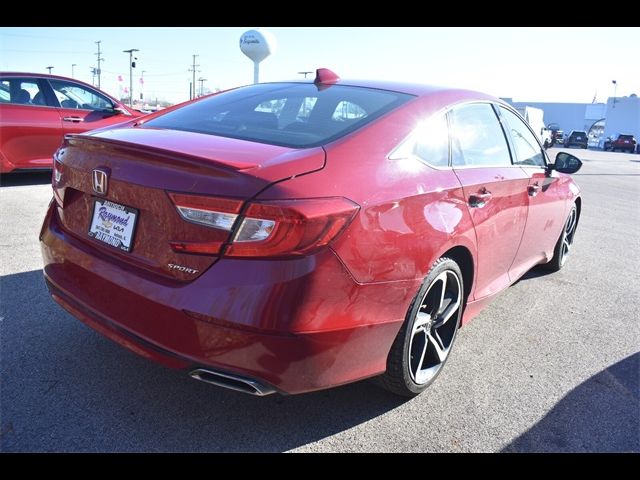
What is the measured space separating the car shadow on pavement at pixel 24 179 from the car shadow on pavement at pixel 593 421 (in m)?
7.43

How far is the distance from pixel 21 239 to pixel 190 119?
2914mm

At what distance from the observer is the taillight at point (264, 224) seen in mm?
1815

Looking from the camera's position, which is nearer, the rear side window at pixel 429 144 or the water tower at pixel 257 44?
the rear side window at pixel 429 144

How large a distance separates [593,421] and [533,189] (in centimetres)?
169

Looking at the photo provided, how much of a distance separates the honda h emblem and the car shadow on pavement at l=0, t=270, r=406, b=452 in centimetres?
86

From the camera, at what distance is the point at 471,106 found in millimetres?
3145

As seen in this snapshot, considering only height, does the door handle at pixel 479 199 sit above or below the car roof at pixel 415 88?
below

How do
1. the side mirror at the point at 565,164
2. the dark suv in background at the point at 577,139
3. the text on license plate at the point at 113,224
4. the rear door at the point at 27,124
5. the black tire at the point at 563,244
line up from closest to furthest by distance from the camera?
the text on license plate at the point at 113,224 < the side mirror at the point at 565,164 < the black tire at the point at 563,244 < the rear door at the point at 27,124 < the dark suv in background at the point at 577,139

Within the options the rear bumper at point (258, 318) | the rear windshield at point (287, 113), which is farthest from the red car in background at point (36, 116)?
the rear bumper at point (258, 318)

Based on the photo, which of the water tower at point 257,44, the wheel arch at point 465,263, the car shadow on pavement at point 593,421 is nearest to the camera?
the car shadow on pavement at point 593,421

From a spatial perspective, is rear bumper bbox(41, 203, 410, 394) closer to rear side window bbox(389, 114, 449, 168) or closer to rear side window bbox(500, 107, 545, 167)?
rear side window bbox(389, 114, 449, 168)

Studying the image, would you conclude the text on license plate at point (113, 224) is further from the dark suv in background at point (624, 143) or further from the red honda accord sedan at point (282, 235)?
the dark suv in background at point (624, 143)

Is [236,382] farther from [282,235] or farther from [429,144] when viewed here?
[429,144]

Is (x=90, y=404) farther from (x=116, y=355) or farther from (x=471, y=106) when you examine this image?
(x=471, y=106)
